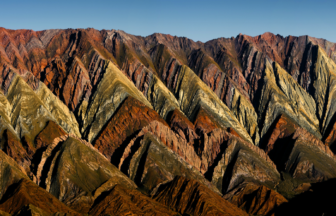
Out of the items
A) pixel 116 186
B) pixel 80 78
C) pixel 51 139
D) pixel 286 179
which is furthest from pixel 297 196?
pixel 80 78

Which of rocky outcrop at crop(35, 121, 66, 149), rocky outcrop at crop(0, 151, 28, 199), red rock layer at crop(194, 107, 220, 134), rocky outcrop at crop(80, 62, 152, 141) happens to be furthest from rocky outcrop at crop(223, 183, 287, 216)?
rocky outcrop at crop(0, 151, 28, 199)

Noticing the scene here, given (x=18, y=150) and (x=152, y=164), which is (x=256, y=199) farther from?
(x=18, y=150)

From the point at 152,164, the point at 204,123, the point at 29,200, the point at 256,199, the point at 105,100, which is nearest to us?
the point at 29,200

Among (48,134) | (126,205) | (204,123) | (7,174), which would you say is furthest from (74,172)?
(204,123)

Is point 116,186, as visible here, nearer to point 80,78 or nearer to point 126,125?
point 126,125

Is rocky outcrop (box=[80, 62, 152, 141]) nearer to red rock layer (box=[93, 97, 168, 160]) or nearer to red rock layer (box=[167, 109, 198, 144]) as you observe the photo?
red rock layer (box=[93, 97, 168, 160])

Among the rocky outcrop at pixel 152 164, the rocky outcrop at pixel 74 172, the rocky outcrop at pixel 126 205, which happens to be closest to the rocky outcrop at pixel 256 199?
the rocky outcrop at pixel 152 164

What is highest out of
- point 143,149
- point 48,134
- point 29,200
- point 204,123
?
point 204,123
